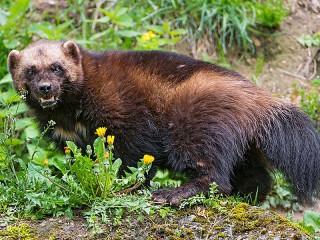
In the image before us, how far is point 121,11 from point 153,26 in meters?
0.41

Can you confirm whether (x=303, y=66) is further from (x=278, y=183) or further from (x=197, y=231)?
(x=197, y=231)

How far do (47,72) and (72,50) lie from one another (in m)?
0.38

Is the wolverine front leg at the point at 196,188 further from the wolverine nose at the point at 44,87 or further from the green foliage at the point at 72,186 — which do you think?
the wolverine nose at the point at 44,87

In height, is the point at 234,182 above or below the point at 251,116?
below

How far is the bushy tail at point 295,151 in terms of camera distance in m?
5.03

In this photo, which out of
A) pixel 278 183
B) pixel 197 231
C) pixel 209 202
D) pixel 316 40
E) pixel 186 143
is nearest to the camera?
pixel 197 231

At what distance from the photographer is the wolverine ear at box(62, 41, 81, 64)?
18.2 feet

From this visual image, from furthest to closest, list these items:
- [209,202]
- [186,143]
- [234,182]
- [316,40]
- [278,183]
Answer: [316,40] < [278,183] < [234,182] < [186,143] < [209,202]

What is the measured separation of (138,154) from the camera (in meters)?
5.22

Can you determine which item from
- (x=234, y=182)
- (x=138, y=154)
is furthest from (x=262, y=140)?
(x=138, y=154)

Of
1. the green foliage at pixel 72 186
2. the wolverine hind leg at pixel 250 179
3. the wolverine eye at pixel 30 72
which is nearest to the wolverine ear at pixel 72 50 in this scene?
the wolverine eye at pixel 30 72

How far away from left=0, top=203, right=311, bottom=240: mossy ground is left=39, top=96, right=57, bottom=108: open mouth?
1148 mm

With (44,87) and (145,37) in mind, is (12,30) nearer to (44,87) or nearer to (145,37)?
(145,37)

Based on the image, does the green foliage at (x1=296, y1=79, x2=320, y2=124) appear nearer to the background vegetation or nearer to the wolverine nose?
the background vegetation
